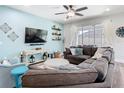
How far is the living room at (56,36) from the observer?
147 centimetres

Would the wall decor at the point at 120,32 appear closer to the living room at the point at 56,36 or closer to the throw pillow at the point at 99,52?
the living room at the point at 56,36

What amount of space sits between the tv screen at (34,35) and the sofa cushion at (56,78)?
746 mm

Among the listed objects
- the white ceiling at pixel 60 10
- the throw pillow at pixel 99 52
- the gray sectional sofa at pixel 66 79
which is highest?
the white ceiling at pixel 60 10

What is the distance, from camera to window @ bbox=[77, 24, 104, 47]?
1.75m

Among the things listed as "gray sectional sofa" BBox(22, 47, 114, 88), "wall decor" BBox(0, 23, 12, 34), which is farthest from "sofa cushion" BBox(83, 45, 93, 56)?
"wall decor" BBox(0, 23, 12, 34)

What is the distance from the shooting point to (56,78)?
100cm

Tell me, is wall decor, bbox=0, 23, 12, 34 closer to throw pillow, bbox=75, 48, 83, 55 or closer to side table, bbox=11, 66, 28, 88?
side table, bbox=11, 66, 28, 88

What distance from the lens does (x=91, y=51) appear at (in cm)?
207

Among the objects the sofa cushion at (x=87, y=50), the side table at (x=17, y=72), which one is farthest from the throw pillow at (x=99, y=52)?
the side table at (x=17, y=72)

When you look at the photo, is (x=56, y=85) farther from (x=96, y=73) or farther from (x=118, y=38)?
(x=118, y=38)

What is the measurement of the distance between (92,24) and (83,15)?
7.6 inches

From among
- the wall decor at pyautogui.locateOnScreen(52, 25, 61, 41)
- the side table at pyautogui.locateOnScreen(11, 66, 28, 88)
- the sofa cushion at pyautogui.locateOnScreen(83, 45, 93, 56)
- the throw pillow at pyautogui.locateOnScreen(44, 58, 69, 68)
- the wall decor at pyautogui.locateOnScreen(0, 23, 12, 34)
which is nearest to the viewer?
the side table at pyautogui.locateOnScreen(11, 66, 28, 88)

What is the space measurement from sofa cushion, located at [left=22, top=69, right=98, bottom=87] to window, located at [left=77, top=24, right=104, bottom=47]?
0.78 meters
